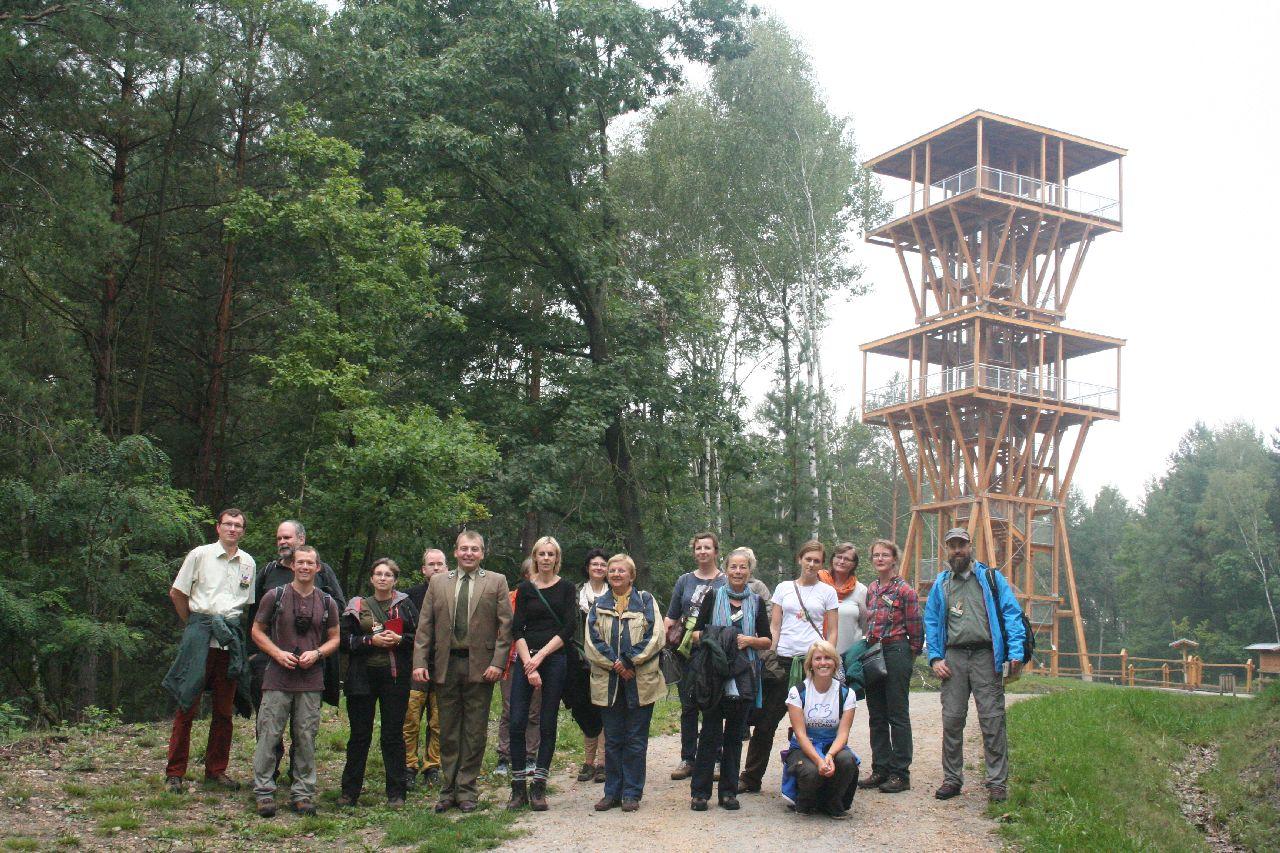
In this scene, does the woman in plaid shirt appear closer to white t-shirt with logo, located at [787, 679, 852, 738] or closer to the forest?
white t-shirt with logo, located at [787, 679, 852, 738]

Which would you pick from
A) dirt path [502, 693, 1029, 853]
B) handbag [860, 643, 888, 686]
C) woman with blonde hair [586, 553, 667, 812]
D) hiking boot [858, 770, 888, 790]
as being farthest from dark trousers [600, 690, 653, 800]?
hiking boot [858, 770, 888, 790]

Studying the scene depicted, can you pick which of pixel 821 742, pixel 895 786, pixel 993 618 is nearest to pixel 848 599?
pixel 993 618

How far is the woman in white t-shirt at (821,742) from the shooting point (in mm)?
8086

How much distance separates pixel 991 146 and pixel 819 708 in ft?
105

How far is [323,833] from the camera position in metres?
7.80

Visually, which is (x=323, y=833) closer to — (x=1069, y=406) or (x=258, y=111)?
(x=258, y=111)

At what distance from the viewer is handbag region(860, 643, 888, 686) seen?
8.90m

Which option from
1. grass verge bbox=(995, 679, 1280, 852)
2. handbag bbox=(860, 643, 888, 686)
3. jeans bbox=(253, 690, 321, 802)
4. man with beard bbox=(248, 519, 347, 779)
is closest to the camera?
grass verge bbox=(995, 679, 1280, 852)

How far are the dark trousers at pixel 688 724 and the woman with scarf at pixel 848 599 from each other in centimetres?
120

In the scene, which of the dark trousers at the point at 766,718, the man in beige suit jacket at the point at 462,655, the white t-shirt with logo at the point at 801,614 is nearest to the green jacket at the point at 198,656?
the man in beige suit jacket at the point at 462,655

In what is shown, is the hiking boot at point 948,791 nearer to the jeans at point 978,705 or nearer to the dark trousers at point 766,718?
the jeans at point 978,705

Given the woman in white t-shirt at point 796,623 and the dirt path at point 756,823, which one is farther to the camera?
the woman in white t-shirt at point 796,623

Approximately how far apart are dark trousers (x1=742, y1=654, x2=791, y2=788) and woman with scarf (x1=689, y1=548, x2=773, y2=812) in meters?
0.17

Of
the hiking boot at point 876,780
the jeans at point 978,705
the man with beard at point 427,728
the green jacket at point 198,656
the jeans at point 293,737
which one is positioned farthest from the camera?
the man with beard at point 427,728
